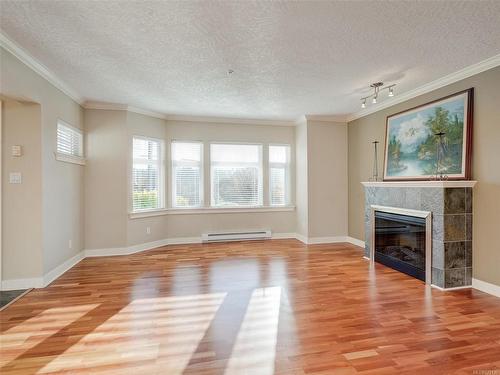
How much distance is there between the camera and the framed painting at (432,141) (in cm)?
353

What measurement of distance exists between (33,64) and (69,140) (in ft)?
4.53

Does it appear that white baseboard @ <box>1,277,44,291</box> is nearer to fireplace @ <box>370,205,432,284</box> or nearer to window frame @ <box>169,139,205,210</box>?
window frame @ <box>169,139,205,210</box>

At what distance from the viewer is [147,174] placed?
5.58 m

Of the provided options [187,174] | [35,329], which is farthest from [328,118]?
[35,329]

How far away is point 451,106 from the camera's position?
3.70 metres

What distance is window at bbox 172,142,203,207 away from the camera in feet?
19.7

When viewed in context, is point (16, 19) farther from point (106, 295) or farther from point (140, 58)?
point (106, 295)

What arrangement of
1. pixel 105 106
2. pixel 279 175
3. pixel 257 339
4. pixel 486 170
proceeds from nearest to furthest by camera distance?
pixel 257 339, pixel 486 170, pixel 105 106, pixel 279 175

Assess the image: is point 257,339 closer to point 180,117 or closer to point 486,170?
point 486,170

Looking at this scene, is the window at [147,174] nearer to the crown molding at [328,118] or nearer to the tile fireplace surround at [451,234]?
the crown molding at [328,118]

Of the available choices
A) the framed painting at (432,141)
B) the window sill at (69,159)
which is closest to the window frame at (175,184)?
the window sill at (69,159)

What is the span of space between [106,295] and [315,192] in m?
4.30

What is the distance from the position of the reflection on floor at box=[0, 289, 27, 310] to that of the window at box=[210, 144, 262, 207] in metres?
3.60

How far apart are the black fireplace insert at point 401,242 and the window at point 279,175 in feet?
7.61
